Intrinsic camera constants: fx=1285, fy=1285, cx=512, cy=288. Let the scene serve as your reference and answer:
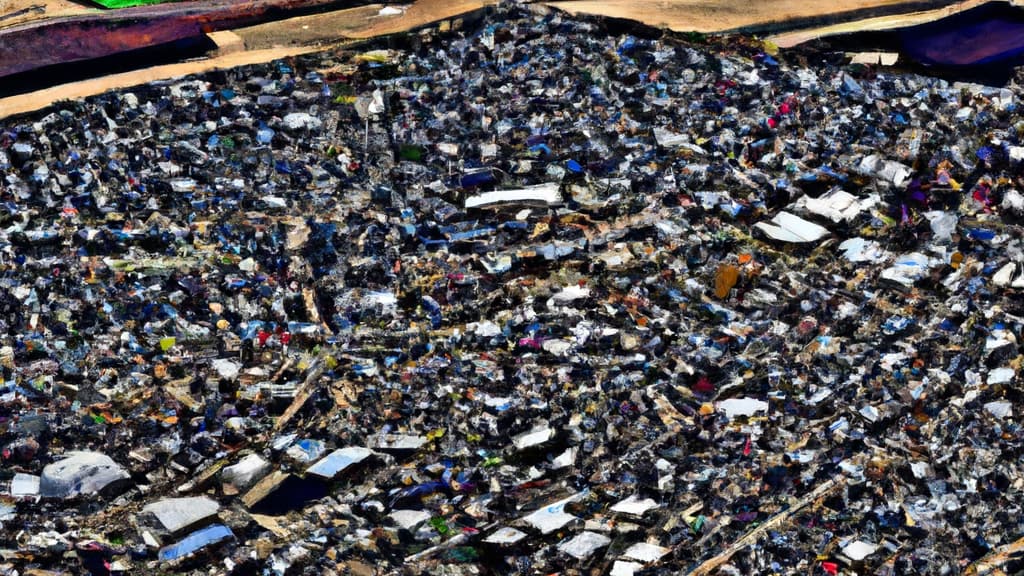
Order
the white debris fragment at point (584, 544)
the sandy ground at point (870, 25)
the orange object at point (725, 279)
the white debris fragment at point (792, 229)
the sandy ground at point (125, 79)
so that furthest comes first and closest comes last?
the sandy ground at point (870, 25) < the sandy ground at point (125, 79) < the white debris fragment at point (792, 229) < the orange object at point (725, 279) < the white debris fragment at point (584, 544)

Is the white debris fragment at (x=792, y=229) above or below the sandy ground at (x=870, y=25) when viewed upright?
below

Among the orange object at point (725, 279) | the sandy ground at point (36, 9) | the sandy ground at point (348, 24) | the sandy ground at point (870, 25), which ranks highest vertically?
the sandy ground at point (36, 9)

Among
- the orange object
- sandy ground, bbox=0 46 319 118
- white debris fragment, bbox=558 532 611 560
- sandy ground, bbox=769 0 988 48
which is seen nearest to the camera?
white debris fragment, bbox=558 532 611 560

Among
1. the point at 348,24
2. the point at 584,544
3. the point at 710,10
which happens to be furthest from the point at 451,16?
the point at 584,544

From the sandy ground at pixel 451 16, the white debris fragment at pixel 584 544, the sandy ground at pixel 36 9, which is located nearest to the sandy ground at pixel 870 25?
the sandy ground at pixel 451 16

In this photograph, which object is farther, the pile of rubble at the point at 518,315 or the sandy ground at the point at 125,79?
the sandy ground at the point at 125,79

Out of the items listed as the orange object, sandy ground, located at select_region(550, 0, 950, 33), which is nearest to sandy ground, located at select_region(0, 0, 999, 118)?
sandy ground, located at select_region(550, 0, 950, 33)

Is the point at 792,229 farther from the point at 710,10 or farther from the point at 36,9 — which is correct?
the point at 36,9

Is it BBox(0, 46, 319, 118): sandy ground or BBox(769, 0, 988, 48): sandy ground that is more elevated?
BBox(0, 46, 319, 118): sandy ground

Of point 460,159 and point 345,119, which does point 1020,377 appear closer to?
point 460,159

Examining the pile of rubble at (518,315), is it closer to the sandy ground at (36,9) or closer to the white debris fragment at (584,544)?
the white debris fragment at (584,544)

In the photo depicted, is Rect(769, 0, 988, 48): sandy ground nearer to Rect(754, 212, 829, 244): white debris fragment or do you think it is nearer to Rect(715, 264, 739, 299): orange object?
Rect(754, 212, 829, 244): white debris fragment

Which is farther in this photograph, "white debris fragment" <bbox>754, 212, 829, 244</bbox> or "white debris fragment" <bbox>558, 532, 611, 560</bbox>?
"white debris fragment" <bbox>754, 212, 829, 244</bbox>
